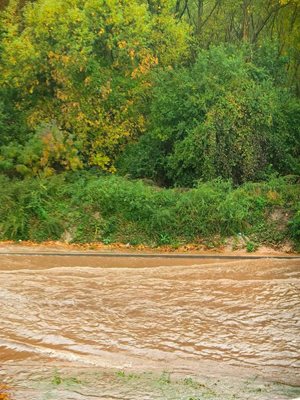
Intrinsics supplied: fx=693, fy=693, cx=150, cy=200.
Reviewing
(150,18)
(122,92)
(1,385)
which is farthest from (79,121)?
(1,385)

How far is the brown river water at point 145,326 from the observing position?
8586mm

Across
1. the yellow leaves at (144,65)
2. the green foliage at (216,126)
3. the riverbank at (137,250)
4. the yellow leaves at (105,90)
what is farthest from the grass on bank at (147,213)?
the yellow leaves at (144,65)

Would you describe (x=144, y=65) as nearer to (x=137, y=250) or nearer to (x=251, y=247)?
(x=137, y=250)

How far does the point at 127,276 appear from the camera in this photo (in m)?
14.9

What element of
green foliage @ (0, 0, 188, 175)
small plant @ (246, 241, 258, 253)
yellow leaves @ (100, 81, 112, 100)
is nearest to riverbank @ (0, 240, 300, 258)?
small plant @ (246, 241, 258, 253)

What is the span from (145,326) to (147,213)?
7.56 m

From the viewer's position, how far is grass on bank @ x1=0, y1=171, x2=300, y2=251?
1861 centimetres

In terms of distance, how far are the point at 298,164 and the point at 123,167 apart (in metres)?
5.55

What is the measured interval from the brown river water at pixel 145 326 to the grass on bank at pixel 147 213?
1.94 metres

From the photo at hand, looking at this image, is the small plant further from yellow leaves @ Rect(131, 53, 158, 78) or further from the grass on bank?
yellow leaves @ Rect(131, 53, 158, 78)

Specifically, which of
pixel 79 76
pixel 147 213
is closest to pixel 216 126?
pixel 147 213

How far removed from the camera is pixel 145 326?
11578mm

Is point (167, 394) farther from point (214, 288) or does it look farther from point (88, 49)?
point (88, 49)

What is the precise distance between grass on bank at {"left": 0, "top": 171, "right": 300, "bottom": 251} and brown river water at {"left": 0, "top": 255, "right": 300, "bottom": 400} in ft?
6.37
